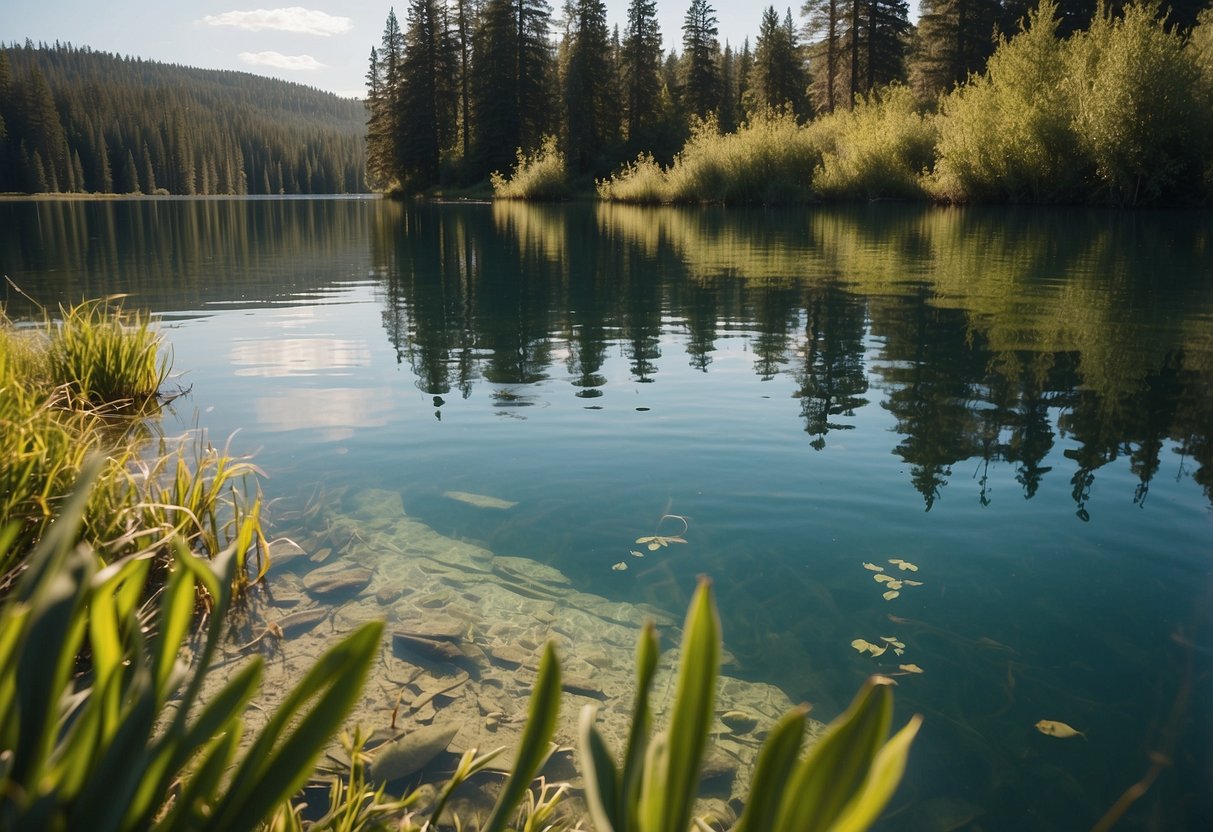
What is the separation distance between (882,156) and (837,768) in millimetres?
32598

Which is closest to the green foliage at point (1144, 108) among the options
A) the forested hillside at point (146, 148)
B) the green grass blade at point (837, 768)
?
the green grass blade at point (837, 768)

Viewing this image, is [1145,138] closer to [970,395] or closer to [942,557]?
[970,395]

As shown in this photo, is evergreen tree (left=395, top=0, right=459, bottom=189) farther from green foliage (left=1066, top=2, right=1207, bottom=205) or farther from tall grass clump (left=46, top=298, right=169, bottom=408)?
tall grass clump (left=46, top=298, right=169, bottom=408)

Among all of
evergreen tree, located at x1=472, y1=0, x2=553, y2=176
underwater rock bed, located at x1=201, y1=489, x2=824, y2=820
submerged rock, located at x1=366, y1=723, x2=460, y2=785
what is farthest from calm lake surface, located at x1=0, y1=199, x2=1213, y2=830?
evergreen tree, located at x1=472, y1=0, x2=553, y2=176

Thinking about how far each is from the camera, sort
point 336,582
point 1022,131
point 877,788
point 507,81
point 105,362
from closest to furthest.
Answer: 1. point 877,788
2. point 336,582
3. point 105,362
4. point 1022,131
5. point 507,81

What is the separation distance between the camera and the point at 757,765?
768mm

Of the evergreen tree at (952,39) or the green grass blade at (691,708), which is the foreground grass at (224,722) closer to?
the green grass blade at (691,708)

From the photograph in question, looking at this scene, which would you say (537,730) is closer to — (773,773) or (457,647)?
(773,773)

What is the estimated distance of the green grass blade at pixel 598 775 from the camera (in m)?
0.80

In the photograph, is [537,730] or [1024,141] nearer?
[537,730]

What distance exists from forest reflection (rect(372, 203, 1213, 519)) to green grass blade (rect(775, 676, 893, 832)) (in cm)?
374

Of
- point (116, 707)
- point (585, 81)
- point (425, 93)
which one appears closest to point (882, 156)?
point (585, 81)

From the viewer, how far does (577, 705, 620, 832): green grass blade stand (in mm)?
798

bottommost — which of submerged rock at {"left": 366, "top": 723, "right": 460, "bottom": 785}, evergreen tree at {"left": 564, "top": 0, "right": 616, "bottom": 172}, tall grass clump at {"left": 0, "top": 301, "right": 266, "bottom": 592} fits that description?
submerged rock at {"left": 366, "top": 723, "right": 460, "bottom": 785}
